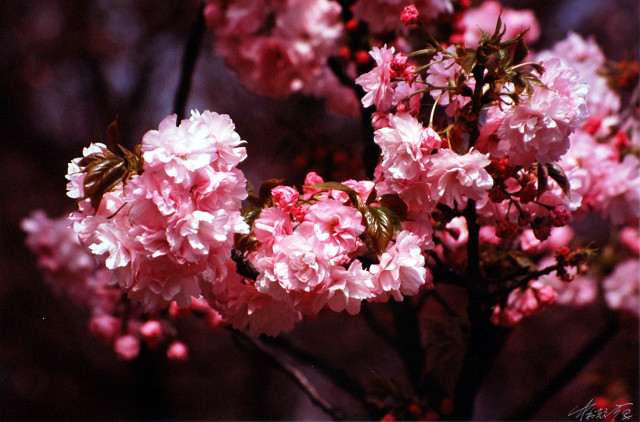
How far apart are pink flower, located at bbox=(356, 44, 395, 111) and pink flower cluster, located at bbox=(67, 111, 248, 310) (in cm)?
22

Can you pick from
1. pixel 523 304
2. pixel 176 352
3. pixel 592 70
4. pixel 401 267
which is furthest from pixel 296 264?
pixel 592 70

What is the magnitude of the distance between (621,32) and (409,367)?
2775 millimetres

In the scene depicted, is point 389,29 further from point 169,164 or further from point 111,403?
point 111,403

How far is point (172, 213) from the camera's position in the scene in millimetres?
744

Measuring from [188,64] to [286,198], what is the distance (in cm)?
89

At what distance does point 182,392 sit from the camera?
11.8ft

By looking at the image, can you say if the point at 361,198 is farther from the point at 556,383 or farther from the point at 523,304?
the point at 556,383

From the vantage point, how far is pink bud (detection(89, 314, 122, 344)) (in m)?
1.65

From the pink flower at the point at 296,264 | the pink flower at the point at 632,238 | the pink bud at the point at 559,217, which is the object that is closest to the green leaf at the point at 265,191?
the pink flower at the point at 296,264

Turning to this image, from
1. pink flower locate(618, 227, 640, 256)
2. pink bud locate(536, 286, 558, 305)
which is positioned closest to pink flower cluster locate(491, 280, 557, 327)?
pink bud locate(536, 286, 558, 305)

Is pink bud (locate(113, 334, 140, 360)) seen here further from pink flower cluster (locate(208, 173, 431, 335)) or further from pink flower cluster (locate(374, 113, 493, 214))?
pink flower cluster (locate(374, 113, 493, 214))

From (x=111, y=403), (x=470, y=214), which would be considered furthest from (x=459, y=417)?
(x=111, y=403)

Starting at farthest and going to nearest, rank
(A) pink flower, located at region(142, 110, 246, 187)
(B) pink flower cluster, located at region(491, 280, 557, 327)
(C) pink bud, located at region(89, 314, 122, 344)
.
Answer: (C) pink bud, located at region(89, 314, 122, 344), (B) pink flower cluster, located at region(491, 280, 557, 327), (A) pink flower, located at region(142, 110, 246, 187)
